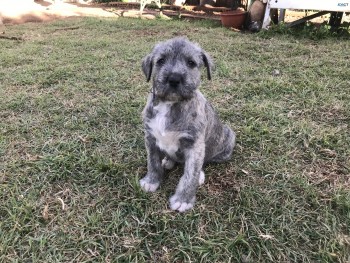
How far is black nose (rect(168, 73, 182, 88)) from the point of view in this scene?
308 cm

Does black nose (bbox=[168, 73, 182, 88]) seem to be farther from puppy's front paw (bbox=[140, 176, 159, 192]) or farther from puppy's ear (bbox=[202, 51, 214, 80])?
puppy's front paw (bbox=[140, 176, 159, 192])

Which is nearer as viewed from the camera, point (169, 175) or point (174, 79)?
point (174, 79)

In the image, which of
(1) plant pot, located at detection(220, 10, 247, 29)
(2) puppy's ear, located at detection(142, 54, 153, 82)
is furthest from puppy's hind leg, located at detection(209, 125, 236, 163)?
(1) plant pot, located at detection(220, 10, 247, 29)

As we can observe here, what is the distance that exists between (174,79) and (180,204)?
1384 millimetres

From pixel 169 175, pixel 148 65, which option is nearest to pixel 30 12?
pixel 148 65

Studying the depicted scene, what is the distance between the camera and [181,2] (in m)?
19.0

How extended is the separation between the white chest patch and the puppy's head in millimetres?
A: 218

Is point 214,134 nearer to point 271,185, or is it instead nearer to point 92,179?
point 271,185

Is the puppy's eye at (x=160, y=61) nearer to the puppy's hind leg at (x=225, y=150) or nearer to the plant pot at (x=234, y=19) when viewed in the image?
the puppy's hind leg at (x=225, y=150)

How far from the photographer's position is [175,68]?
322 cm

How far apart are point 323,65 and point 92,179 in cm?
636

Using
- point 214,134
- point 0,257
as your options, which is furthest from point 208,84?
point 0,257

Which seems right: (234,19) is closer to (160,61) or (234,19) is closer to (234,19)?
(234,19)

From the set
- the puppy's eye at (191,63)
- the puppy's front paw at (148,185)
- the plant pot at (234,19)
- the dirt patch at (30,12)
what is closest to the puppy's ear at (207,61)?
the puppy's eye at (191,63)
